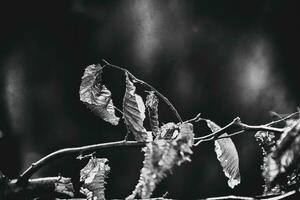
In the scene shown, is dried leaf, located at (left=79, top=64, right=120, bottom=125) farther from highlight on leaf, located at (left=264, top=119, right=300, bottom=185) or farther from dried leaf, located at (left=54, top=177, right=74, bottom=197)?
highlight on leaf, located at (left=264, top=119, right=300, bottom=185)

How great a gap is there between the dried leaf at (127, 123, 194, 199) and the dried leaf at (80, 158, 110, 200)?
39cm

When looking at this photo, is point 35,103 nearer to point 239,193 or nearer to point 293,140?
point 239,193

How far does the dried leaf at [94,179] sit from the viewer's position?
1.30 m

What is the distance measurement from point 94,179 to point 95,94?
369mm

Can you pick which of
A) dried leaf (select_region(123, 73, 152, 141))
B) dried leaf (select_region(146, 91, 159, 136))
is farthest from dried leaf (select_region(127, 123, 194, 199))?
dried leaf (select_region(146, 91, 159, 136))

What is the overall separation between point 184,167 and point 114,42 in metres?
1.32

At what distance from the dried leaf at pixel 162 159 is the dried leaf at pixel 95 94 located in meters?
0.38

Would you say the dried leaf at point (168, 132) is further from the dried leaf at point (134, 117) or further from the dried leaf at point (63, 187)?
the dried leaf at point (63, 187)

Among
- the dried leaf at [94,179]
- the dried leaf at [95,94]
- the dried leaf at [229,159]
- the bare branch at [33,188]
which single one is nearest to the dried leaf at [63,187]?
the bare branch at [33,188]

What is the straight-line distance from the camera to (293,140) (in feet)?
3.07

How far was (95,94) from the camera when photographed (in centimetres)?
131

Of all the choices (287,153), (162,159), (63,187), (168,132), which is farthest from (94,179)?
(287,153)

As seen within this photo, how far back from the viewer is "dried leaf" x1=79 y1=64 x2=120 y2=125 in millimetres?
1291

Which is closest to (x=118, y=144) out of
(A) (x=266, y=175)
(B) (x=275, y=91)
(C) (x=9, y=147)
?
(A) (x=266, y=175)
